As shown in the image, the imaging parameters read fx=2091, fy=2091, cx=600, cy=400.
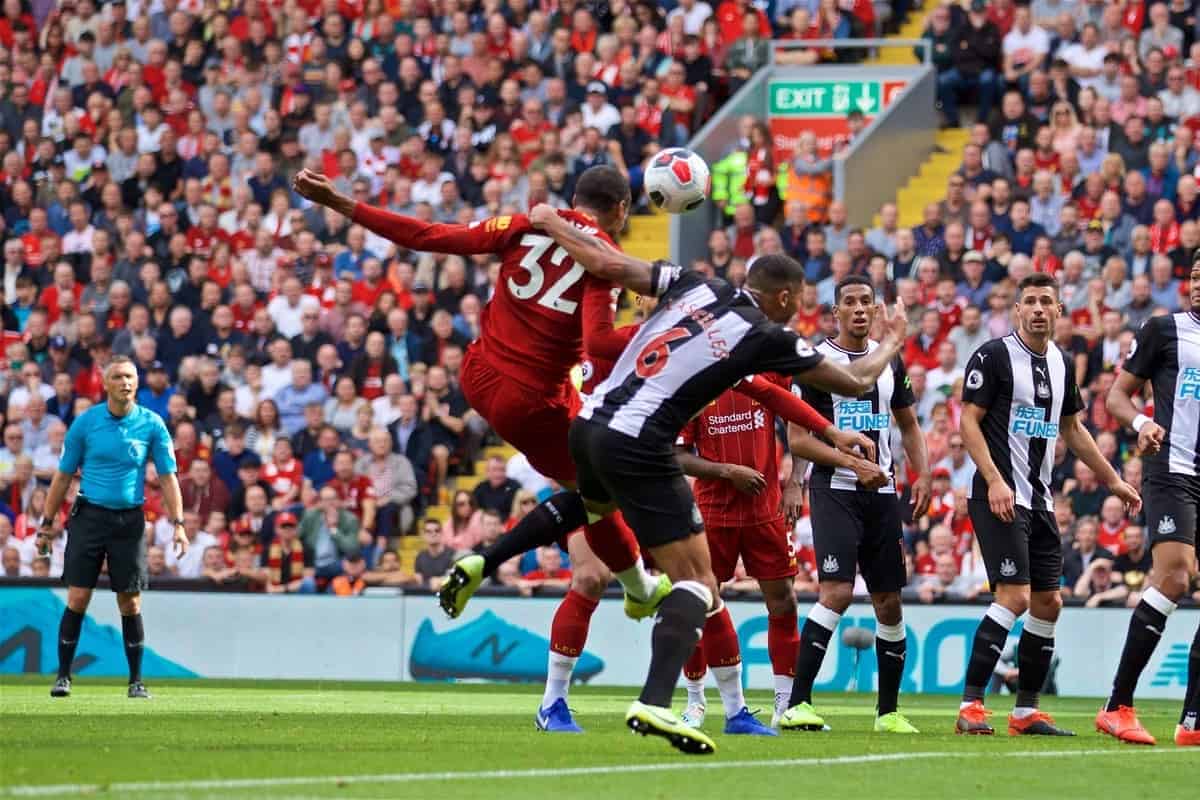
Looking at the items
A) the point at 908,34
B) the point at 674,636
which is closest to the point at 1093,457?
the point at 674,636

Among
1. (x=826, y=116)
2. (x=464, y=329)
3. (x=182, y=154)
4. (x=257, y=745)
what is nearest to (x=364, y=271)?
(x=464, y=329)

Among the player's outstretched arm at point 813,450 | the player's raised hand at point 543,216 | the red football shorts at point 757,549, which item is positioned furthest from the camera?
the red football shorts at point 757,549

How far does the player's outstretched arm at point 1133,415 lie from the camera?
10625 millimetres

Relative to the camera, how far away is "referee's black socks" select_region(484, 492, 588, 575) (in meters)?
10.4

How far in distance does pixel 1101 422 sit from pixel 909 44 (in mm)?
7613

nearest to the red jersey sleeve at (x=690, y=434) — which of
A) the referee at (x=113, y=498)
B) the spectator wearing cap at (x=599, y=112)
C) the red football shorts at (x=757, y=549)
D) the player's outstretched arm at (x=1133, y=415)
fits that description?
the red football shorts at (x=757, y=549)

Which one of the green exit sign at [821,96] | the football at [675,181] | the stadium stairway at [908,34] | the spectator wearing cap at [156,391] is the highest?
the stadium stairway at [908,34]

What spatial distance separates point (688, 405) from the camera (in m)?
8.97

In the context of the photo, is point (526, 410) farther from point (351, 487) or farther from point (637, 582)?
point (351, 487)

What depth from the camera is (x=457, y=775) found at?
7895mm

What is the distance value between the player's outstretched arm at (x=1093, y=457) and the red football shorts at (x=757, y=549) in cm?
170

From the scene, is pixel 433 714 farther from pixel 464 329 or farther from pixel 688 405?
pixel 464 329

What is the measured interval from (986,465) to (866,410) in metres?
0.86

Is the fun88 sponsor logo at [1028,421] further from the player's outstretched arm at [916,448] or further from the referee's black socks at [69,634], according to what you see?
the referee's black socks at [69,634]
